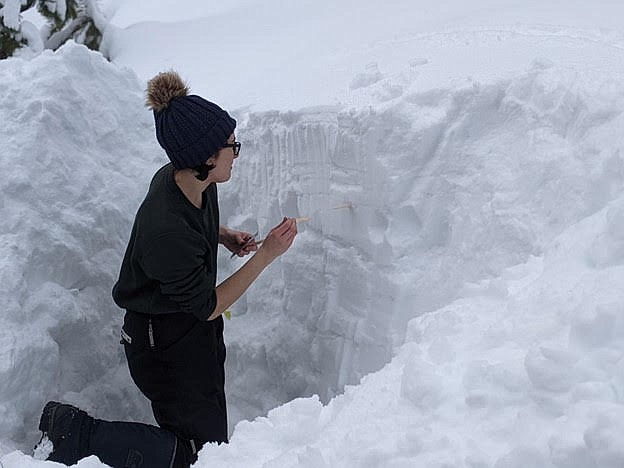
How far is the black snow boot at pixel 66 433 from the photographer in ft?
7.20

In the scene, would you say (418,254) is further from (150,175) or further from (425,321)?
(150,175)

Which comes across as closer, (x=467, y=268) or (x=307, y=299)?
(x=467, y=268)

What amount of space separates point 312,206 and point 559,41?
1.29m

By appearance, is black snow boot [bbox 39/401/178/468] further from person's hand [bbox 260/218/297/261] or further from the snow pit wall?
person's hand [bbox 260/218/297/261]

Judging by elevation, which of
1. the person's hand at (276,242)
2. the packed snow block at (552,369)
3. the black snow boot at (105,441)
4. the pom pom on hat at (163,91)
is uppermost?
the pom pom on hat at (163,91)

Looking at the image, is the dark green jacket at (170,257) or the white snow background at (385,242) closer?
the white snow background at (385,242)

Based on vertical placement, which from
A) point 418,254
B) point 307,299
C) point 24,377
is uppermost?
point 418,254

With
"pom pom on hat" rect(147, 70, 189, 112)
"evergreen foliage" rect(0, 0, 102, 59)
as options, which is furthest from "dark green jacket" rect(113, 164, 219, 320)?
"evergreen foliage" rect(0, 0, 102, 59)

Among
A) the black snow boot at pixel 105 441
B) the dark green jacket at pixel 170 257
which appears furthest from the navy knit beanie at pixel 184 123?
the black snow boot at pixel 105 441

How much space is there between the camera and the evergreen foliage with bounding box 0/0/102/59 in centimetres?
634

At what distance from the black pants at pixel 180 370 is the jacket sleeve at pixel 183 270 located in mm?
245

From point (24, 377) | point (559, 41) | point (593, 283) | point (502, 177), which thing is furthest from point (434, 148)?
point (24, 377)

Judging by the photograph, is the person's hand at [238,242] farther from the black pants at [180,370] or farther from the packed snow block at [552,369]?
the packed snow block at [552,369]

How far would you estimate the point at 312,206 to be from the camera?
117 inches
